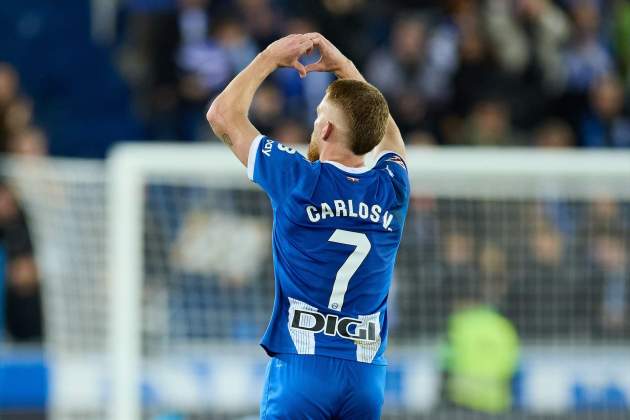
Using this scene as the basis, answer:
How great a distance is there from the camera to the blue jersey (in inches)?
176

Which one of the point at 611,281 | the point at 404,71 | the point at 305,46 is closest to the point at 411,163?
the point at 611,281

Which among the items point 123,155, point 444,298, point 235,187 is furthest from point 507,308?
point 123,155

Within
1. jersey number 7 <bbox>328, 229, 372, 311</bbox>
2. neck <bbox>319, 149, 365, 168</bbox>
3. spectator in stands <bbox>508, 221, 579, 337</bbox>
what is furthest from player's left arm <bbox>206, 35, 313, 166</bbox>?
spectator in stands <bbox>508, 221, 579, 337</bbox>

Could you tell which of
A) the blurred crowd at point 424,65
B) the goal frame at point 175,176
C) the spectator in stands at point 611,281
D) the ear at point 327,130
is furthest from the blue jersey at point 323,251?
the blurred crowd at point 424,65

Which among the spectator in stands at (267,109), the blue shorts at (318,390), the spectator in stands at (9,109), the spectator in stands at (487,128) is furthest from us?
the spectator in stands at (487,128)

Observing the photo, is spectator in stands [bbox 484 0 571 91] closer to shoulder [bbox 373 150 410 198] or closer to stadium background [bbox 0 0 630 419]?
stadium background [bbox 0 0 630 419]

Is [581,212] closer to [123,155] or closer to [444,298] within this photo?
[444,298]

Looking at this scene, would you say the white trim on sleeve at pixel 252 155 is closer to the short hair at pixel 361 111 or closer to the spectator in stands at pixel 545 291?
the short hair at pixel 361 111

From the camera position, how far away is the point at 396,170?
475 centimetres

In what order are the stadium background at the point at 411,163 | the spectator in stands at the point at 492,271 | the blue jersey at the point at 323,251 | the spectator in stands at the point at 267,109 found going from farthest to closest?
the spectator in stands at the point at 267,109 → the spectator in stands at the point at 492,271 → the stadium background at the point at 411,163 → the blue jersey at the point at 323,251

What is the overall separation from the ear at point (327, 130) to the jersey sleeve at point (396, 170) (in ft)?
0.91

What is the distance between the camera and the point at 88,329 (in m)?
8.83

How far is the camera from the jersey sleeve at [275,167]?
14.7 ft

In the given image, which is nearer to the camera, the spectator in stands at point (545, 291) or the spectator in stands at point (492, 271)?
the spectator in stands at point (492, 271)
